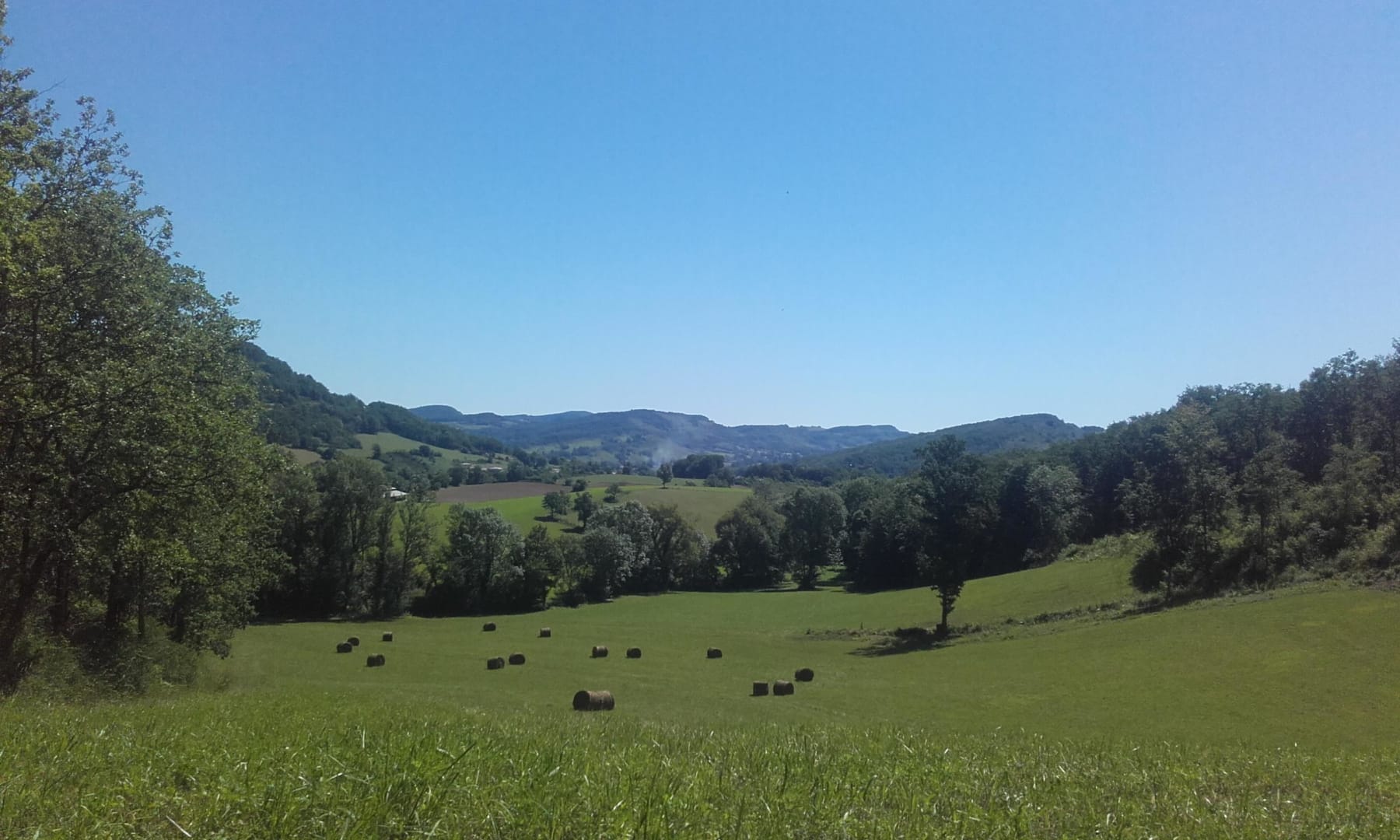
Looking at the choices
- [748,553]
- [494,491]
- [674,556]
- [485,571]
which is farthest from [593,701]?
[494,491]

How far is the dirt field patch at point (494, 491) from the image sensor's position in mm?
111256

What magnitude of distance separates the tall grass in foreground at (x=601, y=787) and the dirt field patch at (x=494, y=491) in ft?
332

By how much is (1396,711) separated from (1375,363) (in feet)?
250

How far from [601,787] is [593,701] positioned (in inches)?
958

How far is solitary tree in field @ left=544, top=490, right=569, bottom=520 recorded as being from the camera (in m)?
105

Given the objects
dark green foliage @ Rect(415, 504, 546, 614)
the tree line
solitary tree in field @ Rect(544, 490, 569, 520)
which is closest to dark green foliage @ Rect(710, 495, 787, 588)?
the tree line

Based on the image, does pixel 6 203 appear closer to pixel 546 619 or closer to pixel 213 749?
pixel 213 749

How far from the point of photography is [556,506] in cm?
10475

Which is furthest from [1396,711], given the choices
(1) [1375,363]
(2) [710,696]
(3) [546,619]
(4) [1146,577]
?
(1) [1375,363]

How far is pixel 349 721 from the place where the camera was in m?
7.69

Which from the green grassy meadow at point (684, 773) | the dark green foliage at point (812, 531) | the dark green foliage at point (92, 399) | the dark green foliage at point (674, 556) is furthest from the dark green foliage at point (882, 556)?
the dark green foliage at point (92, 399)

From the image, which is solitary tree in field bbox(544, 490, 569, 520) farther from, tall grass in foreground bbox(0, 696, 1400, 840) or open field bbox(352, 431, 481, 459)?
tall grass in foreground bbox(0, 696, 1400, 840)

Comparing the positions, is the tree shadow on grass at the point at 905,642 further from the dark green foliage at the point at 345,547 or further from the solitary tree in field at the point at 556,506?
the solitary tree in field at the point at 556,506

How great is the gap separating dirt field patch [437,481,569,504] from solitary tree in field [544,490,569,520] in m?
9.41
